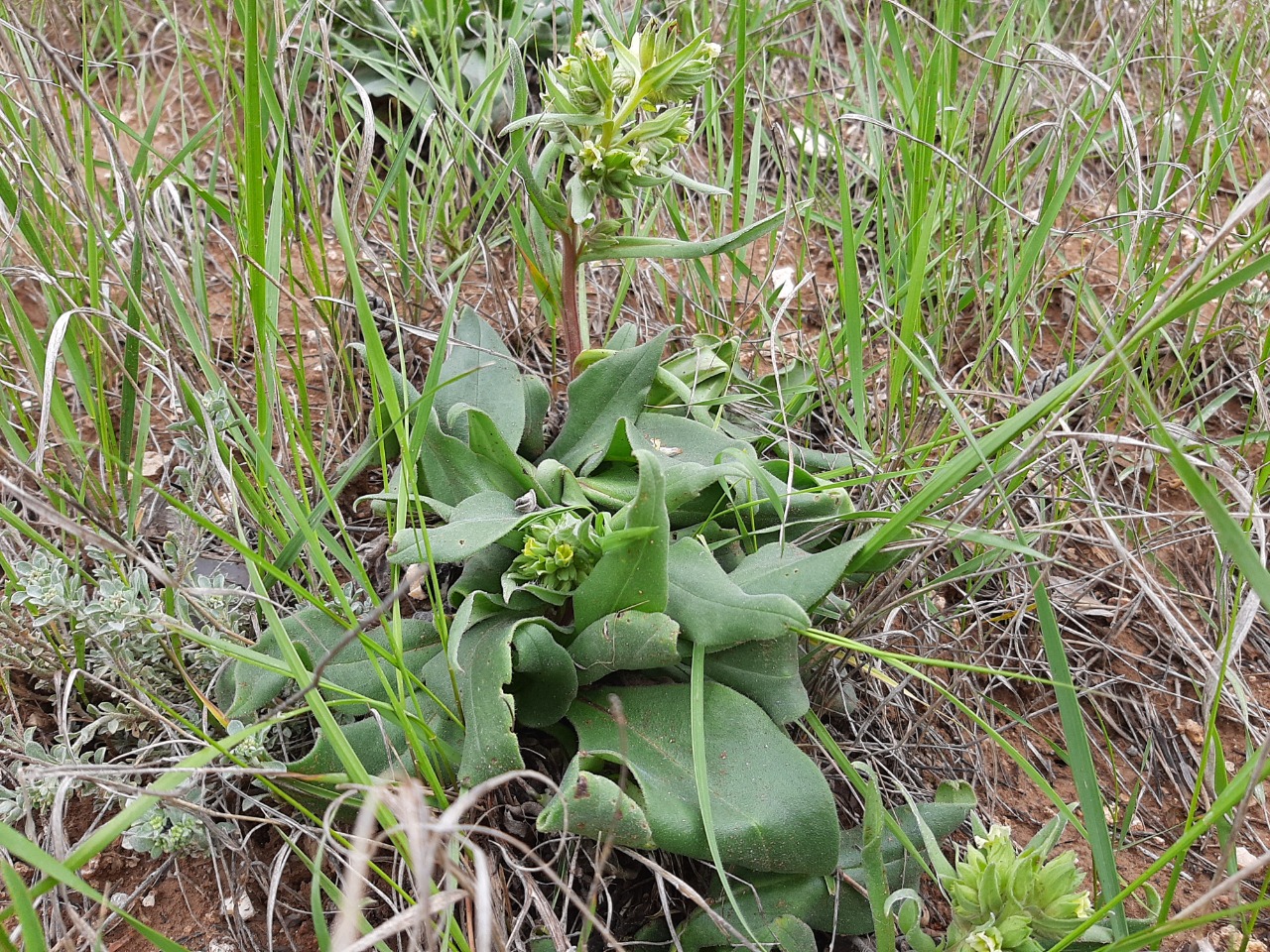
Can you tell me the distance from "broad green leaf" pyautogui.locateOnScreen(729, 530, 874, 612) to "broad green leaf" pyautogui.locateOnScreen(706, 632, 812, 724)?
6 centimetres

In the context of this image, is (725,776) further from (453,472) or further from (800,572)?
(453,472)

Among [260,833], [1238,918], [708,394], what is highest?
[708,394]

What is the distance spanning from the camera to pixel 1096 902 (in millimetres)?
1251

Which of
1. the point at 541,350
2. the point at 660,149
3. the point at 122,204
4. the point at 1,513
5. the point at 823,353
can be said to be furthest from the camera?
the point at 541,350

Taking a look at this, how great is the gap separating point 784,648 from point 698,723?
193 mm

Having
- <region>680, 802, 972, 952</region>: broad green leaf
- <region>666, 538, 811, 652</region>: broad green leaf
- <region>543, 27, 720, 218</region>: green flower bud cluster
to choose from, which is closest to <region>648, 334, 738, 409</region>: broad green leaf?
<region>543, 27, 720, 218</region>: green flower bud cluster

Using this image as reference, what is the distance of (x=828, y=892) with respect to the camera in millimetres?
1250

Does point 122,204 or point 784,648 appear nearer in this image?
point 784,648

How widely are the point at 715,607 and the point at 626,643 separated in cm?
12

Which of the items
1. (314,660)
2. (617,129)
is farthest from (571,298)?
(314,660)

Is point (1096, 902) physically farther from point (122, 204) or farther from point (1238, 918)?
point (122, 204)

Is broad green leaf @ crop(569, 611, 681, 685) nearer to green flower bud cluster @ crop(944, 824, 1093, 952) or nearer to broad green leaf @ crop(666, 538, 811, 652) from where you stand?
broad green leaf @ crop(666, 538, 811, 652)

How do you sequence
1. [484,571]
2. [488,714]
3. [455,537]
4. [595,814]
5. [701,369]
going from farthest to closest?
[701,369]
[484,571]
[455,537]
[488,714]
[595,814]

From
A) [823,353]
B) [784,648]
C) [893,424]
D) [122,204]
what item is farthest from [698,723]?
[122,204]
